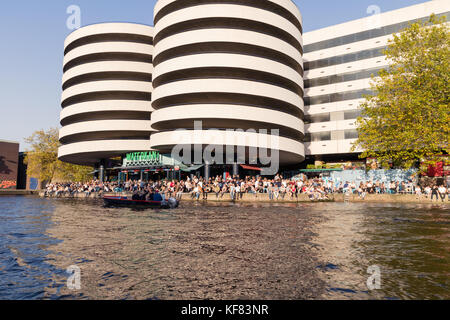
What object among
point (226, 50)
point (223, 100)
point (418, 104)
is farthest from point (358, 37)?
point (223, 100)

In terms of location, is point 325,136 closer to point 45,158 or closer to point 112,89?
point 112,89

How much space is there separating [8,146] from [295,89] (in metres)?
68.7

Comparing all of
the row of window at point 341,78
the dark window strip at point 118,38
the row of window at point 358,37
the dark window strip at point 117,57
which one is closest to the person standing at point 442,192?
the row of window at point 341,78

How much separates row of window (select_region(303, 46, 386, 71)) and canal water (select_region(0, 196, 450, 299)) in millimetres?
39752

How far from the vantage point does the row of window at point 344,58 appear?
43.7m

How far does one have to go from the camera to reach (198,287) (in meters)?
5.02

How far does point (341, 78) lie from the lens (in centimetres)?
4609

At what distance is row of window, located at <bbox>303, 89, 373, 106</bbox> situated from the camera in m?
44.1

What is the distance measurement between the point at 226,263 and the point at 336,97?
4477cm

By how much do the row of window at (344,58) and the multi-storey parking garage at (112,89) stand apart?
86.1 ft

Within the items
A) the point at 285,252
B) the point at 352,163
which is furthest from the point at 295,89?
the point at 285,252

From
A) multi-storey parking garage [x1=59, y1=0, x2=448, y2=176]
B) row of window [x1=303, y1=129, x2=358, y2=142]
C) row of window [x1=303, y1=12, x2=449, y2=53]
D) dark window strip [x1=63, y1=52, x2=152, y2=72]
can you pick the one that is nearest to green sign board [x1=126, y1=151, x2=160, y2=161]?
multi-storey parking garage [x1=59, y1=0, x2=448, y2=176]

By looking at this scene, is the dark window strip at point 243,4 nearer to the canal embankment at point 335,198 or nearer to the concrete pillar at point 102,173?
the canal embankment at point 335,198
